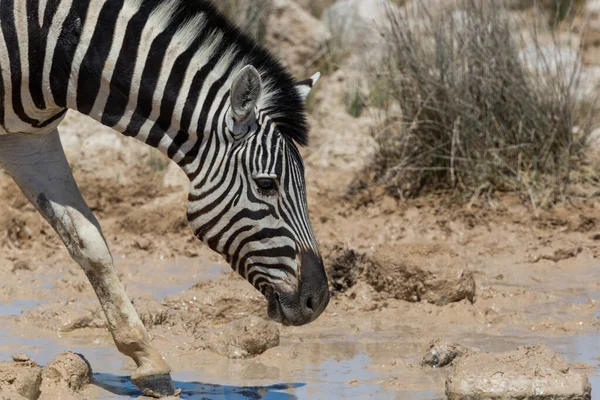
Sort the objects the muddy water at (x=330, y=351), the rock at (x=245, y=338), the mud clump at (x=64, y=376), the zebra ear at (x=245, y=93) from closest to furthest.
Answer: the zebra ear at (x=245, y=93)
the mud clump at (x=64, y=376)
the muddy water at (x=330, y=351)
the rock at (x=245, y=338)

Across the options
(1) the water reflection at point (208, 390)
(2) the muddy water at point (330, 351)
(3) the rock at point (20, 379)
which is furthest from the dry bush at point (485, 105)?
(3) the rock at point (20, 379)

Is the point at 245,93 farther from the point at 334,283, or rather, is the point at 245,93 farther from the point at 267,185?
the point at 334,283

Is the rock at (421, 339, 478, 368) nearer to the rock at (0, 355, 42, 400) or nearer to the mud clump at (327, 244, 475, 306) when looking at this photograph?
the mud clump at (327, 244, 475, 306)

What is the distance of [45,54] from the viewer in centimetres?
461

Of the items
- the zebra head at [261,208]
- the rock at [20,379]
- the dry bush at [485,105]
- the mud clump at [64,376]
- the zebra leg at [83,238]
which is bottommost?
the rock at [20,379]

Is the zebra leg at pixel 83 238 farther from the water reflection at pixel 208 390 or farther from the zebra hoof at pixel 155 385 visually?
the water reflection at pixel 208 390

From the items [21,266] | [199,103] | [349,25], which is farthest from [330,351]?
[349,25]

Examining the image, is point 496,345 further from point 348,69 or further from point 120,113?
point 348,69

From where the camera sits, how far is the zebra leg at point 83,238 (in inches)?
189

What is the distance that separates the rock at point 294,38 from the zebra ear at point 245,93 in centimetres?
699

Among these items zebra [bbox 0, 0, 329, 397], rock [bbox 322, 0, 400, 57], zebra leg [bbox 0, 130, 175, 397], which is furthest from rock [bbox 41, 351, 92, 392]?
rock [bbox 322, 0, 400, 57]

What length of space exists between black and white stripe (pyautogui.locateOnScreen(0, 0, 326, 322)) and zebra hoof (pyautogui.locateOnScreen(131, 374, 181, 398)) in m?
0.68

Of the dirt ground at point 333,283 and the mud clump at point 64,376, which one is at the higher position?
the dirt ground at point 333,283

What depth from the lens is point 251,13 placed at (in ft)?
37.6
